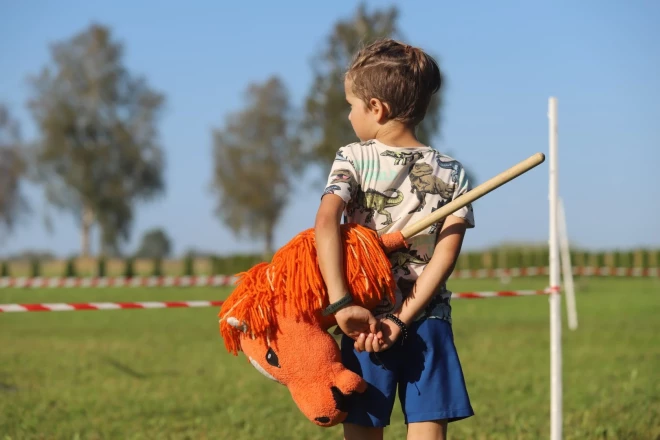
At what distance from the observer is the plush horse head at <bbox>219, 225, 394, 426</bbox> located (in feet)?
9.47

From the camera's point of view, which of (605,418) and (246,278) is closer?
(246,278)

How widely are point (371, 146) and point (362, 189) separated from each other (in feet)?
0.52

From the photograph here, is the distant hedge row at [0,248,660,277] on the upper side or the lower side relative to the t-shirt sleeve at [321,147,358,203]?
lower

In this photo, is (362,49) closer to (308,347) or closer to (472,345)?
(308,347)

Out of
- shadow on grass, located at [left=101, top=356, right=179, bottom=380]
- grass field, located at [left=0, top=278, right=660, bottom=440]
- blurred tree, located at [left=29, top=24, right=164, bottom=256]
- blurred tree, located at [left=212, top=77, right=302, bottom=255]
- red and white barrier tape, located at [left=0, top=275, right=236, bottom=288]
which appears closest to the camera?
grass field, located at [left=0, top=278, right=660, bottom=440]

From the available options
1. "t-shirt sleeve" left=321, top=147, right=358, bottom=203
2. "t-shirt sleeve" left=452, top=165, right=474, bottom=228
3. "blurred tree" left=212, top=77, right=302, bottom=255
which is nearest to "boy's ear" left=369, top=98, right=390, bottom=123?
"t-shirt sleeve" left=321, top=147, right=358, bottom=203

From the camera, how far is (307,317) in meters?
2.93

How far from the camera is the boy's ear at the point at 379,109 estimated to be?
3.03 metres

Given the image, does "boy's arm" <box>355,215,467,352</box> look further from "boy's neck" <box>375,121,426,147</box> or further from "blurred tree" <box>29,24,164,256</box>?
"blurred tree" <box>29,24,164,256</box>

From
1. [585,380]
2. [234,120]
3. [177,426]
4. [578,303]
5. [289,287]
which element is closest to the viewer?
[289,287]

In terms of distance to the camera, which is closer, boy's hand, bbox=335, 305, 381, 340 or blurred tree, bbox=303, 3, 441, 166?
boy's hand, bbox=335, 305, 381, 340

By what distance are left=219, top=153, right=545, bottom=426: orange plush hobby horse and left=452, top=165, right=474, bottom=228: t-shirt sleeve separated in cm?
7

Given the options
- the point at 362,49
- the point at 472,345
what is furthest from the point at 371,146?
the point at 472,345

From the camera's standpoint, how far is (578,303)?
24.0m
